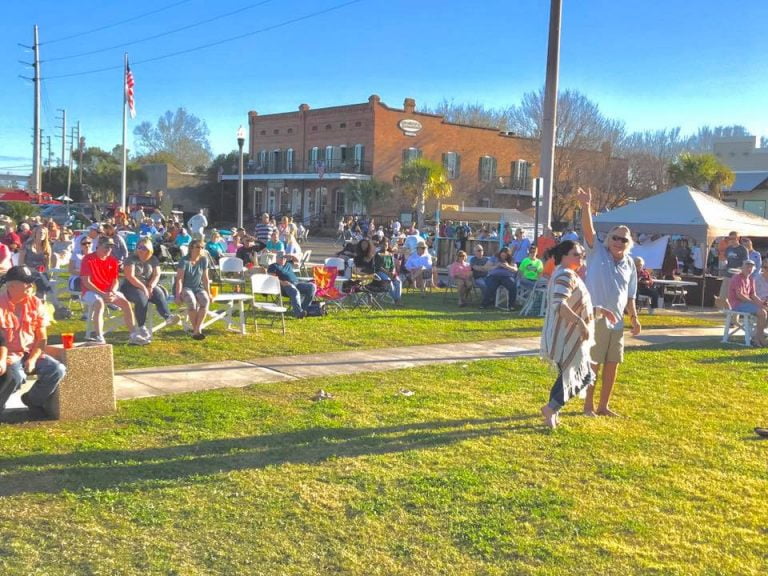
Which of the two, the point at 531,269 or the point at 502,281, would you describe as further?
the point at 502,281

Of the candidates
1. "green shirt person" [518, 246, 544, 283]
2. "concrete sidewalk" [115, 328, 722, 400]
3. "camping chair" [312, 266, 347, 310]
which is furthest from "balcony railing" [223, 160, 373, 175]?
"concrete sidewalk" [115, 328, 722, 400]

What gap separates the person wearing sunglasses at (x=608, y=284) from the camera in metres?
6.06

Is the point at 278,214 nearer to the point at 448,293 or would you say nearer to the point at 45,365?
the point at 448,293

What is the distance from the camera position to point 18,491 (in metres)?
4.32

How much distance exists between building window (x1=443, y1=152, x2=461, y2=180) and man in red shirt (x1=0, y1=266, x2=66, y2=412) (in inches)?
1786

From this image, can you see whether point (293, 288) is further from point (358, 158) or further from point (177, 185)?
point (177, 185)

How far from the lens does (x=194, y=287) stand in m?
9.64

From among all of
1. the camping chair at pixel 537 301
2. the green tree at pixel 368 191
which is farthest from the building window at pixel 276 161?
the camping chair at pixel 537 301

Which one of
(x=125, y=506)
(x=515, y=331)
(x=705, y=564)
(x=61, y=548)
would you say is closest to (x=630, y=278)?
(x=705, y=564)

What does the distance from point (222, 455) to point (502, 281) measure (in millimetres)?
9736

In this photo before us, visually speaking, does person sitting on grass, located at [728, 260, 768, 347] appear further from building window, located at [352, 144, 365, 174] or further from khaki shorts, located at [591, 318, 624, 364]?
building window, located at [352, 144, 365, 174]

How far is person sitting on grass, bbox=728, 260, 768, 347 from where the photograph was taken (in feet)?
36.1

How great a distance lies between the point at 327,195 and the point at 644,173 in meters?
19.8

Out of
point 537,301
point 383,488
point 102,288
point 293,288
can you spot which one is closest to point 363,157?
point 537,301
